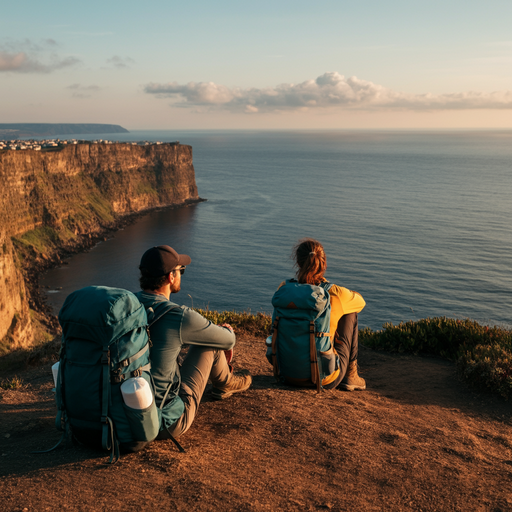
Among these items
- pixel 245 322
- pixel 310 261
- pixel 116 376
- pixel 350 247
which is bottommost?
pixel 350 247

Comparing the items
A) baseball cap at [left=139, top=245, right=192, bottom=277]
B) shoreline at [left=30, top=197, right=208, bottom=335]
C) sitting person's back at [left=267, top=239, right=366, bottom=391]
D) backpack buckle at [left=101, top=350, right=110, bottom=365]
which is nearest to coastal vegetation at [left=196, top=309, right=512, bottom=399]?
sitting person's back at [left=267, top=239, right=366, bottom=391]

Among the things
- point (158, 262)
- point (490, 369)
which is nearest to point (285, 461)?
point (158, 262)

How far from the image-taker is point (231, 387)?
6.62m

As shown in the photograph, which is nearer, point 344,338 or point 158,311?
point 158,311

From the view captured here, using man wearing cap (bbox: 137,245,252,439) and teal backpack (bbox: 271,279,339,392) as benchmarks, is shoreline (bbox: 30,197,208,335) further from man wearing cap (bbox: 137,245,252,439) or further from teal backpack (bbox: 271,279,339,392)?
man wearing cap (bbox: 137,245,252,439)

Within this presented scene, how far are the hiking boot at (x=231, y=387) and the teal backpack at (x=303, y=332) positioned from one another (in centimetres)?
56

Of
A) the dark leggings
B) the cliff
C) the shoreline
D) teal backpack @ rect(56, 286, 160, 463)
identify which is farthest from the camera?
the shoreline

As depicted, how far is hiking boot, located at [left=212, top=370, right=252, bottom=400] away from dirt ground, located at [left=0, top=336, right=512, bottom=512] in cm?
11

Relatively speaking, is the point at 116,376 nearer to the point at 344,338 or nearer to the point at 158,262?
the point at 158,262

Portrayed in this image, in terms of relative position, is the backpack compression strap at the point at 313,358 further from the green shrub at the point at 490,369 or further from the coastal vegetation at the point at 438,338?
the coastal vegetation at the point at 438,338

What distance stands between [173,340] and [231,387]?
2.24 meters

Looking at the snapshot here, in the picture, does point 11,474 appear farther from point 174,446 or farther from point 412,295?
point 412,295

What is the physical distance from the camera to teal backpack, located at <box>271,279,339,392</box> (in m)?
6.19

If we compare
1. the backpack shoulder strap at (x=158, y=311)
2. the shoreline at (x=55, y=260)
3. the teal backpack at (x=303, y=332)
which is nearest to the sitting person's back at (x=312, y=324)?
the teal backpack at (x=303, y=332)
